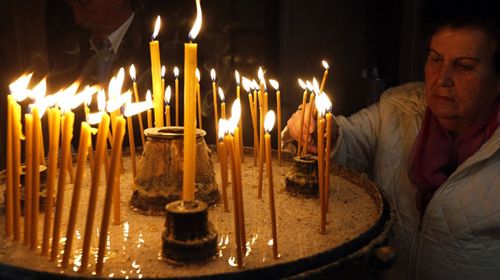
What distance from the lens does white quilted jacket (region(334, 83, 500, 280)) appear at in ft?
5.93

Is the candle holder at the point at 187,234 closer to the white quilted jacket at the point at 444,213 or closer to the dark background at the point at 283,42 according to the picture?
the white quilted jacket at the point at 444,213

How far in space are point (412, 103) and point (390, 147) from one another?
9.7 inches

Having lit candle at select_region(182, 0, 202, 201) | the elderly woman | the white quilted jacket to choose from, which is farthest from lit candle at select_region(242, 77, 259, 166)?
lit candle at select_region(182, 0, 202, 201)

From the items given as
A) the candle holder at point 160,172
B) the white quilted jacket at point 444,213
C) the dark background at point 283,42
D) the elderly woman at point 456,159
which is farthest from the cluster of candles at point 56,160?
the dark background at point 283,42

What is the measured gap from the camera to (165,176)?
144 cm

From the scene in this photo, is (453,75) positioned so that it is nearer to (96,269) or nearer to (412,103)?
(412,103)

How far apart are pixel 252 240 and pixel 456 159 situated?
122 centimetres

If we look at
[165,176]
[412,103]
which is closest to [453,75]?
[412,103]

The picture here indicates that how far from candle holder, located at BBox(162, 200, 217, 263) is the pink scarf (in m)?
1.26

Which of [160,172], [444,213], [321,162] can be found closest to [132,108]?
[160,172]

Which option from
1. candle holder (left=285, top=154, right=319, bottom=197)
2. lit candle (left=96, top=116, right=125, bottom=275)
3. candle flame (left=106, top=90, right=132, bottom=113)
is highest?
candle flame (left=106, top=90, right=132, bottom=113)

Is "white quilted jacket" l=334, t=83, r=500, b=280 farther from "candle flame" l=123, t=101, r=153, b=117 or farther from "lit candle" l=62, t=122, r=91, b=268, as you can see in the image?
"lit candle" l=62, t=122, r=91, b=268

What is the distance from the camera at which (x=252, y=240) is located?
127 cm

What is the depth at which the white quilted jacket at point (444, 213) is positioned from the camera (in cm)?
181
